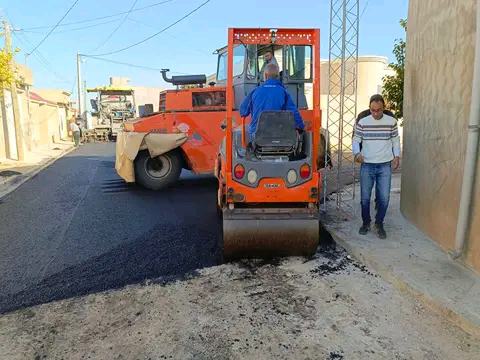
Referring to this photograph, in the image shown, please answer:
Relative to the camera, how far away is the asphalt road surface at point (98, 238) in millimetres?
4617

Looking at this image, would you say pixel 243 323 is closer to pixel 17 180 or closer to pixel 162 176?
pixel 162 176

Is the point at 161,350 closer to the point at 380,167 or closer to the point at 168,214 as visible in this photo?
the point at 380,167

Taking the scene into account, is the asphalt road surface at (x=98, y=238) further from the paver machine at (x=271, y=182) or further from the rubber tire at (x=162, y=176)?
the paver machine at (x=271, y=182)

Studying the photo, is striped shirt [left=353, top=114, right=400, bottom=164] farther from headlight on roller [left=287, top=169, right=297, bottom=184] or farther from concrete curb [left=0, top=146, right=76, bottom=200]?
concrete curb [left=0, top=146, right=76, bottom=200]

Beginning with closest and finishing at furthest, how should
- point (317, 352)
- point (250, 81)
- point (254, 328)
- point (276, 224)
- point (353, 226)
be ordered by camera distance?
point (317, 352) < point (254, 328) < point (276, 224) < point (353, 226) < point (250, 81)

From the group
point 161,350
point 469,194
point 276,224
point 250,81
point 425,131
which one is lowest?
point 161,350

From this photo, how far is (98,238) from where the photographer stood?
6.15m

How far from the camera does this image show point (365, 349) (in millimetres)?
3223

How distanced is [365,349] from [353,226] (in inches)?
115

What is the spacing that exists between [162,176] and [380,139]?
17.6 ft

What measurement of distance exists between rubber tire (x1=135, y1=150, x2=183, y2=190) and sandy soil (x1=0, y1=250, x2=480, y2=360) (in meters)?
5.17

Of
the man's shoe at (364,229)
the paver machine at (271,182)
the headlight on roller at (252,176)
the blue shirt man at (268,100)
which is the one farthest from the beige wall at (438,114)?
the headlight on roller at (252,176)

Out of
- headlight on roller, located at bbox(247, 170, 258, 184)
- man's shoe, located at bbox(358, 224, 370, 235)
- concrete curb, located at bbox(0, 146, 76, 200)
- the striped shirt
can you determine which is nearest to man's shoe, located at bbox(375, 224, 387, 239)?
man's shoe, located at bbox(358, 224, 370, 235)

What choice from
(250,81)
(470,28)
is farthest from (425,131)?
(250,81)
